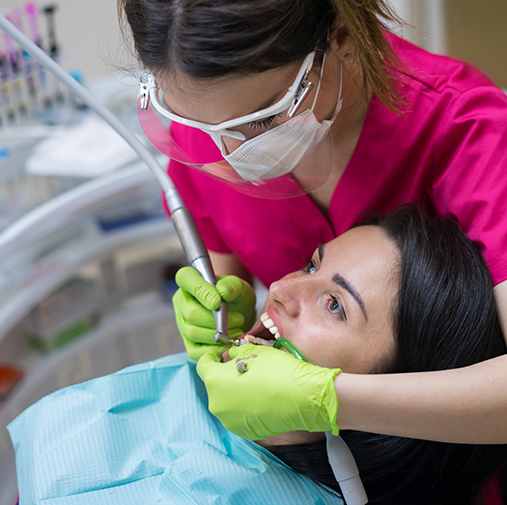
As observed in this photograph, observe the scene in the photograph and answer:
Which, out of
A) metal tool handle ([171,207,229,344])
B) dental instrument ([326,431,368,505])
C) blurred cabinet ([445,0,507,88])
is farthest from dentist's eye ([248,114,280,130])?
blurred cabinet ([445,0,507,88])

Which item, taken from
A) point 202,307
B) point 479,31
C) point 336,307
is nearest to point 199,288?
point 202,307

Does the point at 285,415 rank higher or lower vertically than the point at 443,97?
lower

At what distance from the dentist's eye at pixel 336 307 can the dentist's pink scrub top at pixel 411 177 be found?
9.1 inches

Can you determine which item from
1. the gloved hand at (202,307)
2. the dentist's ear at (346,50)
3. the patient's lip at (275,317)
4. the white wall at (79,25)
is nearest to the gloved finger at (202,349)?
the gloved hand at (202,307)

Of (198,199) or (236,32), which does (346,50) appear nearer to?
(236,32)

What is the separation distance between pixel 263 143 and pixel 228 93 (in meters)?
0.13

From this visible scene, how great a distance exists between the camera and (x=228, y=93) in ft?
2.65

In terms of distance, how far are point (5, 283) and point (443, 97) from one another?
1228mm

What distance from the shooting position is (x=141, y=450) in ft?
3.74

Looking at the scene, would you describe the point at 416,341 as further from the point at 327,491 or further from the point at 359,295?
the point at 327,491

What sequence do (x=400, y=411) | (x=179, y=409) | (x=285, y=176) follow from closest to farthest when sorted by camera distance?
(x=400, y=411)
(x=285, y=176)
(x=179, y=409)

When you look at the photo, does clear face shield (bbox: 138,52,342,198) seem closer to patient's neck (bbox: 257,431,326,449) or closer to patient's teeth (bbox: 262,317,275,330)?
patient's teeth (bbox: 262,317,275,330)

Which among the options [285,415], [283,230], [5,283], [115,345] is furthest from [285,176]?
[115,345]

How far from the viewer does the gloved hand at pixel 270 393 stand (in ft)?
2.62
